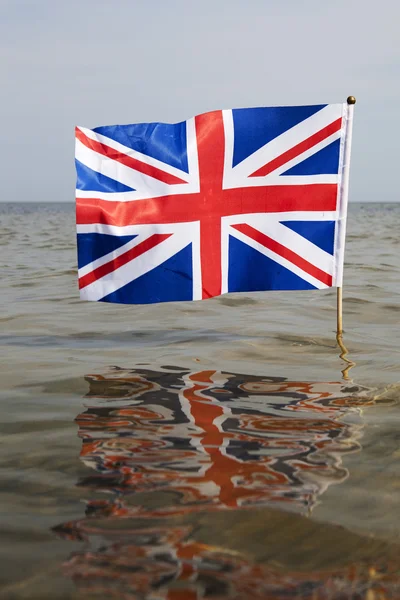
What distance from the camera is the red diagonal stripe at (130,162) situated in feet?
15.3

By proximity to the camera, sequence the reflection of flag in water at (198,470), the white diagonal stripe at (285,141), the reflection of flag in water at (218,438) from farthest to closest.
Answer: the white diagonal stripe at (285,141)
the reflection of flag in water at (218,438)
the reflection of flag in water at (198,470)

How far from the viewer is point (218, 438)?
2.98m

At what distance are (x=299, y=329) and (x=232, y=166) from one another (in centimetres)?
166

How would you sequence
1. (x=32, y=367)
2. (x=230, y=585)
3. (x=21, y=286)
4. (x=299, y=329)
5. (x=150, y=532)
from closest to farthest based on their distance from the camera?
(x=230, y=585)
(x=150, y=532)
(x=32, y=367)
(x=299, y=329)
(x=21, y=286)

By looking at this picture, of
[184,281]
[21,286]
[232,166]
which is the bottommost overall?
[21,286]

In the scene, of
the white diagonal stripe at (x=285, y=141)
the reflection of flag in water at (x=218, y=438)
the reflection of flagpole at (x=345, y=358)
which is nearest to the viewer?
the reflection of flag in water at (x=218, y=438)

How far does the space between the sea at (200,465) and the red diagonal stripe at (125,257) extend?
55 centimetres

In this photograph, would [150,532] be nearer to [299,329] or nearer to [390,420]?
[390,420]

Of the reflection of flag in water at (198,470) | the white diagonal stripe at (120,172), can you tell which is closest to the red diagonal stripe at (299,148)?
the white diagonal stripe at (120,172)

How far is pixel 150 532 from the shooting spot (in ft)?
7.00

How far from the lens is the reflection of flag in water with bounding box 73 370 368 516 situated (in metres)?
2.46

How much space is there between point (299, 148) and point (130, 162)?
1137 mm

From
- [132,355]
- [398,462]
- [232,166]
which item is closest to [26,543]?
[398,462]

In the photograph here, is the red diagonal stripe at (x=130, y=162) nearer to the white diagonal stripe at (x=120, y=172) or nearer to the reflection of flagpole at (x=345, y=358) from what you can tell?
the white diagonal stripe at (x=120, y=172)
